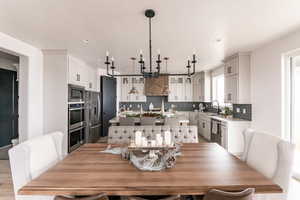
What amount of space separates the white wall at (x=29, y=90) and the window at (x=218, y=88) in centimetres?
546

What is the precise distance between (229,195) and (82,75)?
478cm

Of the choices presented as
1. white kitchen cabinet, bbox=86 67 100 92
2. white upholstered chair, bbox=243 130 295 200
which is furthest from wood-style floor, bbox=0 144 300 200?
white kitchen cabinet, bbox=86 67 100 92

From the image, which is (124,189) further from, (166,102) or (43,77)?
(166,102)

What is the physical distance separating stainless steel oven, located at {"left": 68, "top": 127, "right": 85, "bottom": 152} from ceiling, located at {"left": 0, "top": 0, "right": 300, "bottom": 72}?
193 centimetres

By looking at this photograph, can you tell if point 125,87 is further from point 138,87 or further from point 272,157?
point 272,157

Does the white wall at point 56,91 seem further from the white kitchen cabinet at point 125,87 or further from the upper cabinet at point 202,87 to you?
the upper cabinet at point 202,87

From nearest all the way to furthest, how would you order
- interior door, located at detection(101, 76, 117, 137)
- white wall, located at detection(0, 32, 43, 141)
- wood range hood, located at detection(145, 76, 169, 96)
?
white wall, located at detection(0, 32, 43, 141) < interior door, located at detection(101, 76, 117, 137) < wood range hood, located at detection(145, 76, 169, 96)

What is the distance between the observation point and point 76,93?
14.7ft

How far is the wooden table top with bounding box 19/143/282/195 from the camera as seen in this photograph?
50.6 inches

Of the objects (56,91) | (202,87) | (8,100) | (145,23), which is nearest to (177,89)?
(202,87)

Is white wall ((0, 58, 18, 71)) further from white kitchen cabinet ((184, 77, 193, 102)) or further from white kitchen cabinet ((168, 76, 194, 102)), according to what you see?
white kitchen cabinet ((184, 77, 193, 102))

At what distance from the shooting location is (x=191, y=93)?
8.07m

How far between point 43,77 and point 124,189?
3.77 meters

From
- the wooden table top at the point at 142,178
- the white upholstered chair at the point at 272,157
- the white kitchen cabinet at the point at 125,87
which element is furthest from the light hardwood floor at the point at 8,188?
the white kitchen cabinet at the point at 125,87
